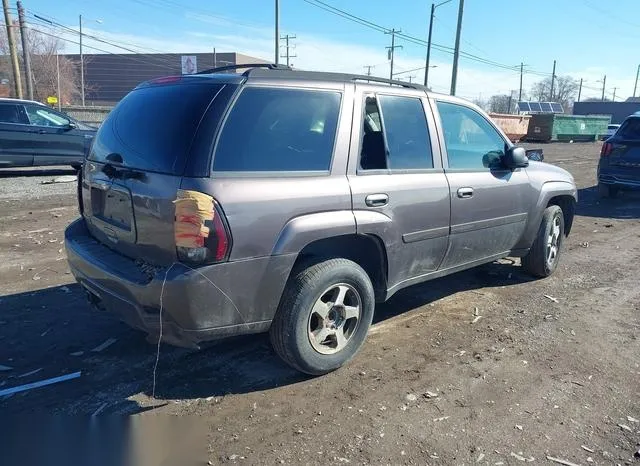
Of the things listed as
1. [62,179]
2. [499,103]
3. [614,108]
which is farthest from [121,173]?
[499,103]

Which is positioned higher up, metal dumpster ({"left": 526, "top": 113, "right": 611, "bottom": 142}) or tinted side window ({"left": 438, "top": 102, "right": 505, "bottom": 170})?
metal dumpster ({"left": 526, "top": 113, "right": 611, "bottom": 142})

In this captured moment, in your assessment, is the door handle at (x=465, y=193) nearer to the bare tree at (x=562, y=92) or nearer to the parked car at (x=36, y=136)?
the parked car at (x=36, y=136)

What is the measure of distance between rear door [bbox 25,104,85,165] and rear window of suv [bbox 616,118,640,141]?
12.4m

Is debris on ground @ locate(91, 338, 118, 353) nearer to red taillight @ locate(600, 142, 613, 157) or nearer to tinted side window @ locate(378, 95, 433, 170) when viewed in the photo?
tinted side window @ locate(378, 95, 433, 170)

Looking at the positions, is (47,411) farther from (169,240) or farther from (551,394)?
(551,394)

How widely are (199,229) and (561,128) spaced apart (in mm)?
38200

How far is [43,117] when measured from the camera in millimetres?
12742

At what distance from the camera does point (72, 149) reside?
13.1 m

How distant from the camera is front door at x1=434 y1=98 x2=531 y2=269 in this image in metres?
4.41

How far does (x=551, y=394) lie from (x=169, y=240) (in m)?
Answer: 2.62

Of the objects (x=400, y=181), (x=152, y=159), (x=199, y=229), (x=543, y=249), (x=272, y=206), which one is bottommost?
(x=543, y=249)

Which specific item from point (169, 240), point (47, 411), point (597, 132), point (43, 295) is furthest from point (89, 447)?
point (597, 132)

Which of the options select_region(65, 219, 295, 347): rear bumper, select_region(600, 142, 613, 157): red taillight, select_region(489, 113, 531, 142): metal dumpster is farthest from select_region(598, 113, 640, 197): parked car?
select_region(489, 113, 531, 142): metal dumpster

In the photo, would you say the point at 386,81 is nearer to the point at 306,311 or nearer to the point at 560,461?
the point at 306,311
